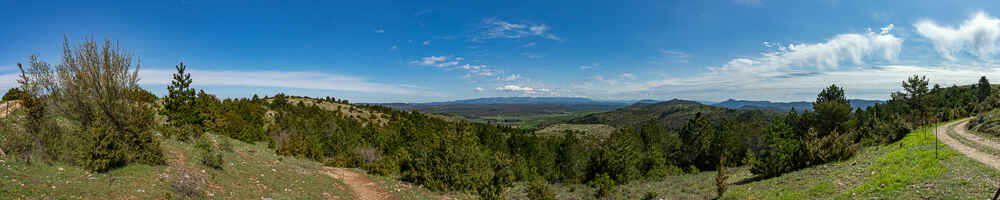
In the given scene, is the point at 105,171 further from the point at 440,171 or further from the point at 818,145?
the point at 818,145

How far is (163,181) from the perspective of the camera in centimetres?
1216

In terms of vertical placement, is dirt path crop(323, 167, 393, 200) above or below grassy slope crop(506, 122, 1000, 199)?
below

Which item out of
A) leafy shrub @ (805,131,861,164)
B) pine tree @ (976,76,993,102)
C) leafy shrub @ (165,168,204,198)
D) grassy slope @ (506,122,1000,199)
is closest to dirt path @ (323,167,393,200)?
leafy shrub @ (165,168,204,198)

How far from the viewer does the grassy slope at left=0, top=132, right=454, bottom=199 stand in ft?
30.5

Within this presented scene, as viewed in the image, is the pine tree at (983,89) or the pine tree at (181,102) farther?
the pine tree at (983,89)

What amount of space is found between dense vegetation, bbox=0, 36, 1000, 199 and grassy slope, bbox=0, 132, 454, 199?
2.66 ft

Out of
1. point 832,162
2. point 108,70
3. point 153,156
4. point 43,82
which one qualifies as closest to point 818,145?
point 832,162

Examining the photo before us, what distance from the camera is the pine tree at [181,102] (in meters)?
28.2

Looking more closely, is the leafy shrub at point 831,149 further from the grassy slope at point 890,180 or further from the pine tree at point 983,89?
the pine tree at point 983,89

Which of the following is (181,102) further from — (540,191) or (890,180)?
(890,180)

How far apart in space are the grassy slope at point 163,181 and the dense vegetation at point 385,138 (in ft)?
2.66

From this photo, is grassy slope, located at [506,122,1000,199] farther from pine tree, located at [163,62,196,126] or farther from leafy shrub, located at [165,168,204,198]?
pine tree, located at [163,62,196,126]

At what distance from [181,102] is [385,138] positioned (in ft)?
78.7

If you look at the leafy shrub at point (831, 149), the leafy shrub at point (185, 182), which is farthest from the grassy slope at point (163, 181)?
the leafy shrub at point (831, 149)
